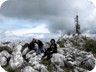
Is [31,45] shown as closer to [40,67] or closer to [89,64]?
[40,67]

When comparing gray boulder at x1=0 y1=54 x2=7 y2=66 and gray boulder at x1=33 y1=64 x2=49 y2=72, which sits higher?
gray boulder at x1=0 y1=54 x2=7 y2=66

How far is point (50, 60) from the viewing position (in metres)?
12.3

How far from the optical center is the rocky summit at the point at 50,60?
12000 mm

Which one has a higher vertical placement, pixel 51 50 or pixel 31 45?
pixel 31 45

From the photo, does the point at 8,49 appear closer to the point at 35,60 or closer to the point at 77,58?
the point at 35,60

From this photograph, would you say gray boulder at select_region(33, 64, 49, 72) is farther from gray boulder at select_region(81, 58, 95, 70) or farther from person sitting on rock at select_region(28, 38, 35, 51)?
gray boulder at select_region(81, 58, 95, 70)

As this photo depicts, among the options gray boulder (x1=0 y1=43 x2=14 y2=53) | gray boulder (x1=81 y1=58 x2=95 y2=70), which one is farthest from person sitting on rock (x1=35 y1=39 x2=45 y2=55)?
gray boulder (x1=81 y1=58 x2=95 y2=70)

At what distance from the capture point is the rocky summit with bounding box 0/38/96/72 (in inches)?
472

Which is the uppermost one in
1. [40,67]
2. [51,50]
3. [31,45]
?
[31,45]

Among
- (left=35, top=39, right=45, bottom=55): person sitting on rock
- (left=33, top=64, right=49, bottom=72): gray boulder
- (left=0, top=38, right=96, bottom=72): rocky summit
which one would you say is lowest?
(left=33, top=64, right=49, bottom=72): gray boulder

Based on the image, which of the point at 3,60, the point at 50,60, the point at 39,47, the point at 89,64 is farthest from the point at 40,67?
the point at 89,64

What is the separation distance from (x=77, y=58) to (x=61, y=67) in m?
0.48

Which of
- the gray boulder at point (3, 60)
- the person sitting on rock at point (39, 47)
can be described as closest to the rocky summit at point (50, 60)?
the gray boulder at point (3, 60)

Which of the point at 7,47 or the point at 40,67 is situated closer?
the point at 40,67
